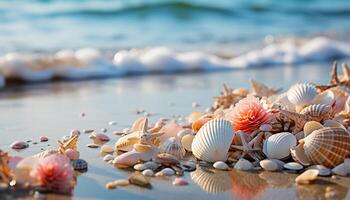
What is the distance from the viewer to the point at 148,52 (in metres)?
6.48

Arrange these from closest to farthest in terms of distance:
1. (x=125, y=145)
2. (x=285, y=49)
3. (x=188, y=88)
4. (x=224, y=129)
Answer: (x=224, y=129) < (x=125, y=145) < (x=188, y=88) < (x=285, y=49)

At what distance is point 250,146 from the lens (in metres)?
2.54

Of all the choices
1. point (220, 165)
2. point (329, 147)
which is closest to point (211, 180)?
point (220, 165)

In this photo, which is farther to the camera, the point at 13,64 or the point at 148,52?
the point at 148,52

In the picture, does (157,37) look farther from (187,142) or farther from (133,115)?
(187,142)

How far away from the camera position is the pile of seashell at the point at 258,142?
2391 millimetres

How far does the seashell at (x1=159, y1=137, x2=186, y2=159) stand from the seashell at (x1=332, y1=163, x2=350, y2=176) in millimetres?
645

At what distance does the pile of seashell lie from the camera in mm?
2391

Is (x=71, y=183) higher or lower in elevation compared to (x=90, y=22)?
lower

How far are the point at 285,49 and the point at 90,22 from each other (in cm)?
406

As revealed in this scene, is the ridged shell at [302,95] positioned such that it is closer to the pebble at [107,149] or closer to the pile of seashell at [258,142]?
the pile of seashell at [258,142]

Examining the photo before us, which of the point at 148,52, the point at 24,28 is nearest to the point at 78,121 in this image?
the point at 148,52

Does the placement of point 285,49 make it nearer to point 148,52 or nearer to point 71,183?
point 148,52

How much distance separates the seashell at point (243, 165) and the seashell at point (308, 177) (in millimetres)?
244
